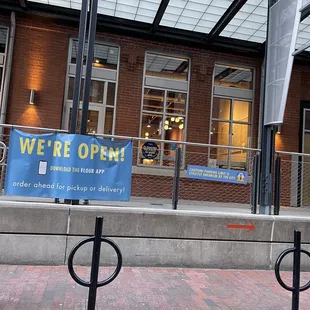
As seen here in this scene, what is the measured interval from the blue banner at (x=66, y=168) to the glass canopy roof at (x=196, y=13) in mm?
4769

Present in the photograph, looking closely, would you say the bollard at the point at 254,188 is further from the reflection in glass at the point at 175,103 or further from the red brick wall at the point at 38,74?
the red brick wall at the point at 38,74

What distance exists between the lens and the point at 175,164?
6457 mm

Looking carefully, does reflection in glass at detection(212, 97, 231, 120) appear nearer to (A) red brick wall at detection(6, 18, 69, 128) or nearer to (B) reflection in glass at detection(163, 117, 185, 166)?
(B) reflection in glass at detection(163, 117, 185, 166)

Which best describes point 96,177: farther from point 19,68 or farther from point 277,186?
point 19,68

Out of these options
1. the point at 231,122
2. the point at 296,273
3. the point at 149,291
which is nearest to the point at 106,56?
the point at 231,122

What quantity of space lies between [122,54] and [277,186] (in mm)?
6039

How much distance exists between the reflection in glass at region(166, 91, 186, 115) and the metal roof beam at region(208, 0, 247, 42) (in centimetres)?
189

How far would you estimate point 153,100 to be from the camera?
10.6 meters

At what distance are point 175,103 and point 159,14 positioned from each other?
2.68m

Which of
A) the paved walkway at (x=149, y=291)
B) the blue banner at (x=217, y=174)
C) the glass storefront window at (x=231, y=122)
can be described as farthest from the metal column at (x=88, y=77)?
the glass storefront window at (x=231, y=122)

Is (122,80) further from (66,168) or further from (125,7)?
(66,168)

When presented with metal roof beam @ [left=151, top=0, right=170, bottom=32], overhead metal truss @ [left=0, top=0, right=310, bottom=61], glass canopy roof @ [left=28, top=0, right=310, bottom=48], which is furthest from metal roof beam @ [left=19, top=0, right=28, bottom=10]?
metal roof beam @ [left=151, top=0, right=170, bottom=32]

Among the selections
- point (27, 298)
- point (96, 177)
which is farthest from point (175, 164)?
point (27, 298)

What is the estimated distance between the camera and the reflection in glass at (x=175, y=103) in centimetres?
1068
